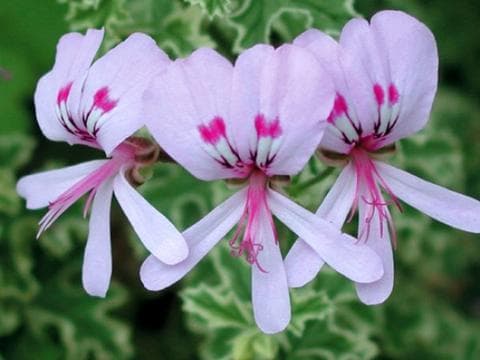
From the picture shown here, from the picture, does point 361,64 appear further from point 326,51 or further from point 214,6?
point 214,6

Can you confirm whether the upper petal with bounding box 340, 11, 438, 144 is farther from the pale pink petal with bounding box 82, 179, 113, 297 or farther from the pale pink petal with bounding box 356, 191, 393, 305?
the pale pink petal with bounding box 82, 179, 113, 297

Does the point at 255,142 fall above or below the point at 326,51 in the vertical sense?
below

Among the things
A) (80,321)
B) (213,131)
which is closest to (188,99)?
(213,131)

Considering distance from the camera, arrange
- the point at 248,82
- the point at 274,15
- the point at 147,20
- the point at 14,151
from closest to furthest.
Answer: the point at 248,82 → the point at 274,15 → the point at 147,20 → the point at 14,151

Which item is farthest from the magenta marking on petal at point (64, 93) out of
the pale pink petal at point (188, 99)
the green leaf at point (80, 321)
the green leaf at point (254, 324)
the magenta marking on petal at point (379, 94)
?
the green leaf at point (80, 321)

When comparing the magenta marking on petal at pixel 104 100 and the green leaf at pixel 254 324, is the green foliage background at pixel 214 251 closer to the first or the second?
the green leaf at pixel 254 324

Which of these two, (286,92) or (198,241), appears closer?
(286,92)

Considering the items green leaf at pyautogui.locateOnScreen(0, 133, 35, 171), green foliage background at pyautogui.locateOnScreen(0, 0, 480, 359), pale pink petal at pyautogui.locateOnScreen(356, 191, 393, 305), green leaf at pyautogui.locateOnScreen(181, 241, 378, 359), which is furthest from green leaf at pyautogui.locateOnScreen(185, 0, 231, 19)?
green leaf at pyautogui.locateOnScreen(0, 133, 35, 171)
